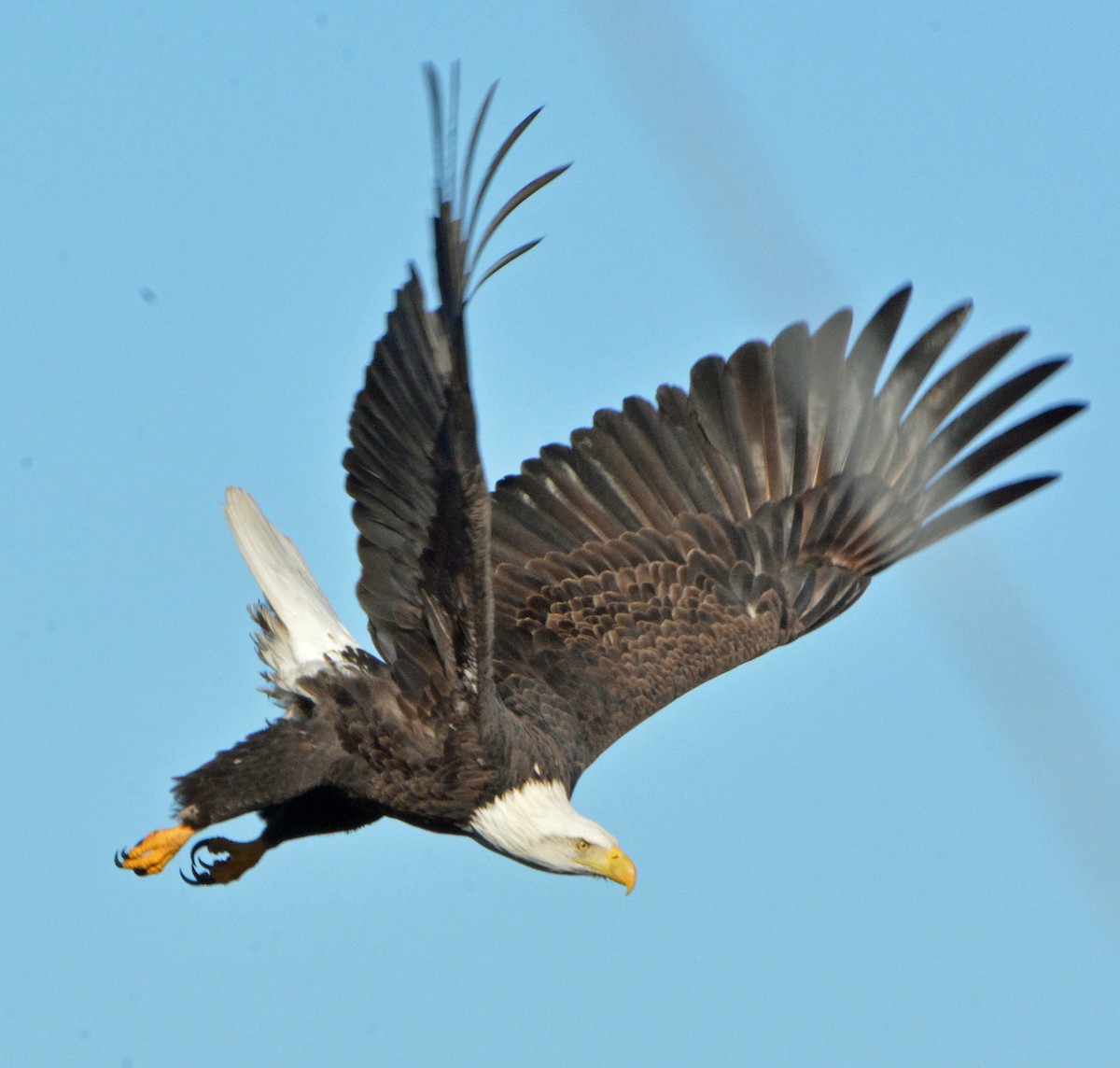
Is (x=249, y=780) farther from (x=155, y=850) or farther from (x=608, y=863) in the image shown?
(x=608, y=863)

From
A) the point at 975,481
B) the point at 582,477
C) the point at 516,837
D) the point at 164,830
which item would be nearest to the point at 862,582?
the point at 975,481

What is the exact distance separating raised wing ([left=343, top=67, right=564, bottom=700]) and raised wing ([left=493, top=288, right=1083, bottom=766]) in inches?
54.5

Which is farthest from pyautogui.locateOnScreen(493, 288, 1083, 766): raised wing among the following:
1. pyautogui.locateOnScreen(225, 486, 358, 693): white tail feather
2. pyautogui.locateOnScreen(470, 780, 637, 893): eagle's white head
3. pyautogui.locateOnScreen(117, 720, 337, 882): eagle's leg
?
pyautogui.locateOnScreen(117, 720, 337, 882): eagle's leg

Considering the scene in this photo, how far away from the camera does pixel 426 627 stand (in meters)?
6.74

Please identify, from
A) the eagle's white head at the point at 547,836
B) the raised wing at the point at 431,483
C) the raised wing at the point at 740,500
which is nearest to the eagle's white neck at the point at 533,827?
the eagle's white head at the point at 547,836

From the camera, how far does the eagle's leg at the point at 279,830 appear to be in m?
7.51

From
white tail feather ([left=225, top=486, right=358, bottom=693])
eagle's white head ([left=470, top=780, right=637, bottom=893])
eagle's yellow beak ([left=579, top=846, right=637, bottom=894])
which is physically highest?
white tail feather ([left=225, top=486, right=358, bottom=693])

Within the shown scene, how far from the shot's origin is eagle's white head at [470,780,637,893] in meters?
6.99

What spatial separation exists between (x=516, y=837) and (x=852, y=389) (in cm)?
295

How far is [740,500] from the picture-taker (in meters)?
9.04

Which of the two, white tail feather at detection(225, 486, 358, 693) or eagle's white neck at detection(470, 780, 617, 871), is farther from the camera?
white tail feather at detection(225, 486, 358, 693)

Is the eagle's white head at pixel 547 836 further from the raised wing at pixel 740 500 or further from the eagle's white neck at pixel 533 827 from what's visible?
the raised wing at pixel 740 500

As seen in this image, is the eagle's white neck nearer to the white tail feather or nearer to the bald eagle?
the bald eagle

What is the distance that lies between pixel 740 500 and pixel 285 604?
2.41 meters
